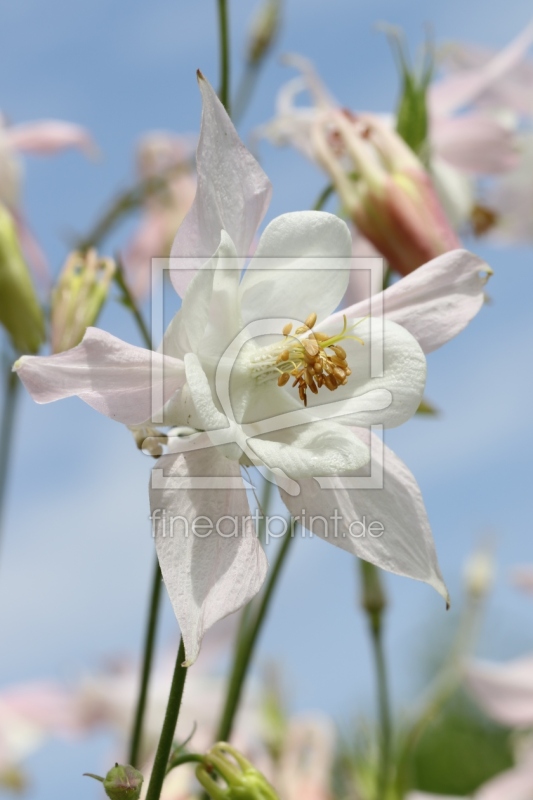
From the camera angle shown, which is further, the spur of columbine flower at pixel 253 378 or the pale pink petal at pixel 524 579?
the pale pink petal at pixel 524 579

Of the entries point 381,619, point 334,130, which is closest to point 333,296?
point 334,130

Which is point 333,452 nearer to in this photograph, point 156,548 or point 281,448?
point 281,448

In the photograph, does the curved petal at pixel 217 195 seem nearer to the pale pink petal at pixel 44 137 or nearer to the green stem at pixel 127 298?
the green stem at pixel 127 298

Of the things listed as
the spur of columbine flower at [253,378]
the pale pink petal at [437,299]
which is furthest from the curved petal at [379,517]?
the pale pink petal at [437,299]

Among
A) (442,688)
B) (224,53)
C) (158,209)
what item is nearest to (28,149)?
(224,53)

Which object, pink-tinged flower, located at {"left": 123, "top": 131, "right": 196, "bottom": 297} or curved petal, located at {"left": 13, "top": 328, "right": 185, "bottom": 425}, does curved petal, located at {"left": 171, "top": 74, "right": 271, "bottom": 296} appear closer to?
curved petal, located at {"left": 13, "top": 328, "right": 185, "bottom": 425}

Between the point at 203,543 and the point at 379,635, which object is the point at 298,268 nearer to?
the point at 203,543
